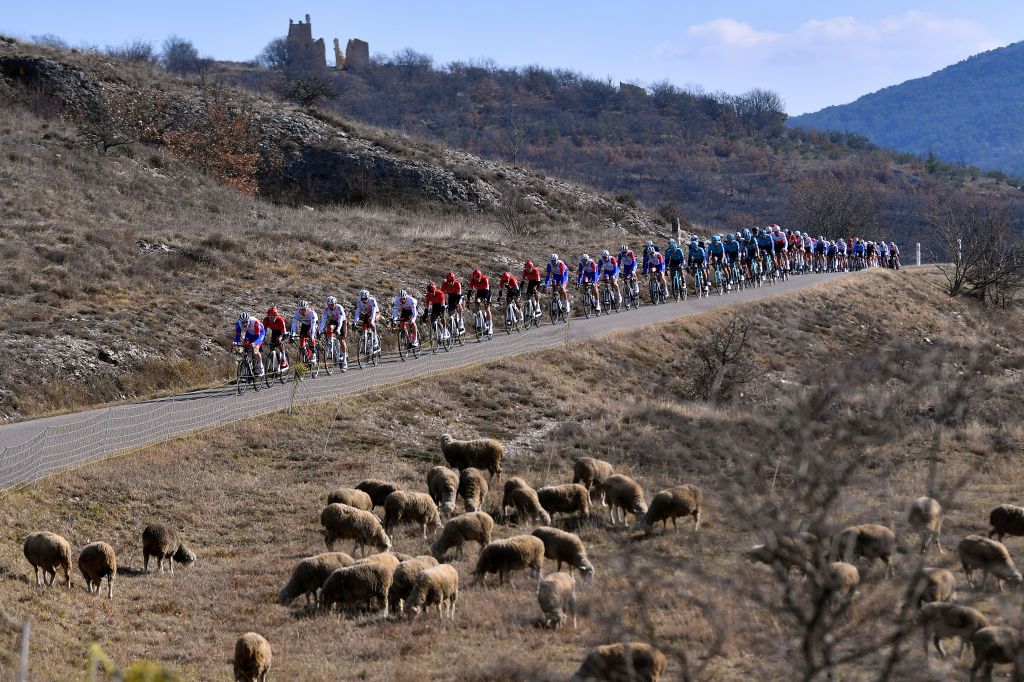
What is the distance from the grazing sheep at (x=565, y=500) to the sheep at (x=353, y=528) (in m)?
3.33

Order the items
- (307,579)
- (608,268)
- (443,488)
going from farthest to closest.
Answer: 1. (608,268)
2. (443,488)
3. (307,579)

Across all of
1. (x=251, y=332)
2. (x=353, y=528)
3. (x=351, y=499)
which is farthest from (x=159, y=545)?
(x=251, y=332)

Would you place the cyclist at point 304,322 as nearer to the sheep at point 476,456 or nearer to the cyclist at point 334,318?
the cyclist at point 334,318

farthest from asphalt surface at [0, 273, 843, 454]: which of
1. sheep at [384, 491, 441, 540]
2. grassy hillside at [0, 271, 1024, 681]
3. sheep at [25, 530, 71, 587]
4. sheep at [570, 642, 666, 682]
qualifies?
sheep at [570, 642, 666, 682]

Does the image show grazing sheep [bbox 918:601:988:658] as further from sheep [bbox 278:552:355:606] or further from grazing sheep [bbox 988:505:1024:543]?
sheep [bbox 278:552:355:606]

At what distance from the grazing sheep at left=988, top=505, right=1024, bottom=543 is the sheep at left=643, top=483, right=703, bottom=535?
4280 millimetres

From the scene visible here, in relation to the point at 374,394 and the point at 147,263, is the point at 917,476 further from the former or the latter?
the point at 147,263

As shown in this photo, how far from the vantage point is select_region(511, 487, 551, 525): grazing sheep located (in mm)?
19094

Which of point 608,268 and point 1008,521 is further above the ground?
point 608,268

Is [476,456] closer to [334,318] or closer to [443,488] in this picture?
[443,488]

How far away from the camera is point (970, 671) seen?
11.3 metres

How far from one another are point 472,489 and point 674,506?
13.0 ft

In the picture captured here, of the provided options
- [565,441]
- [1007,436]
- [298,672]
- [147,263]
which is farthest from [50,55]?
[298,672]

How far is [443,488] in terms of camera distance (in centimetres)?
2045
